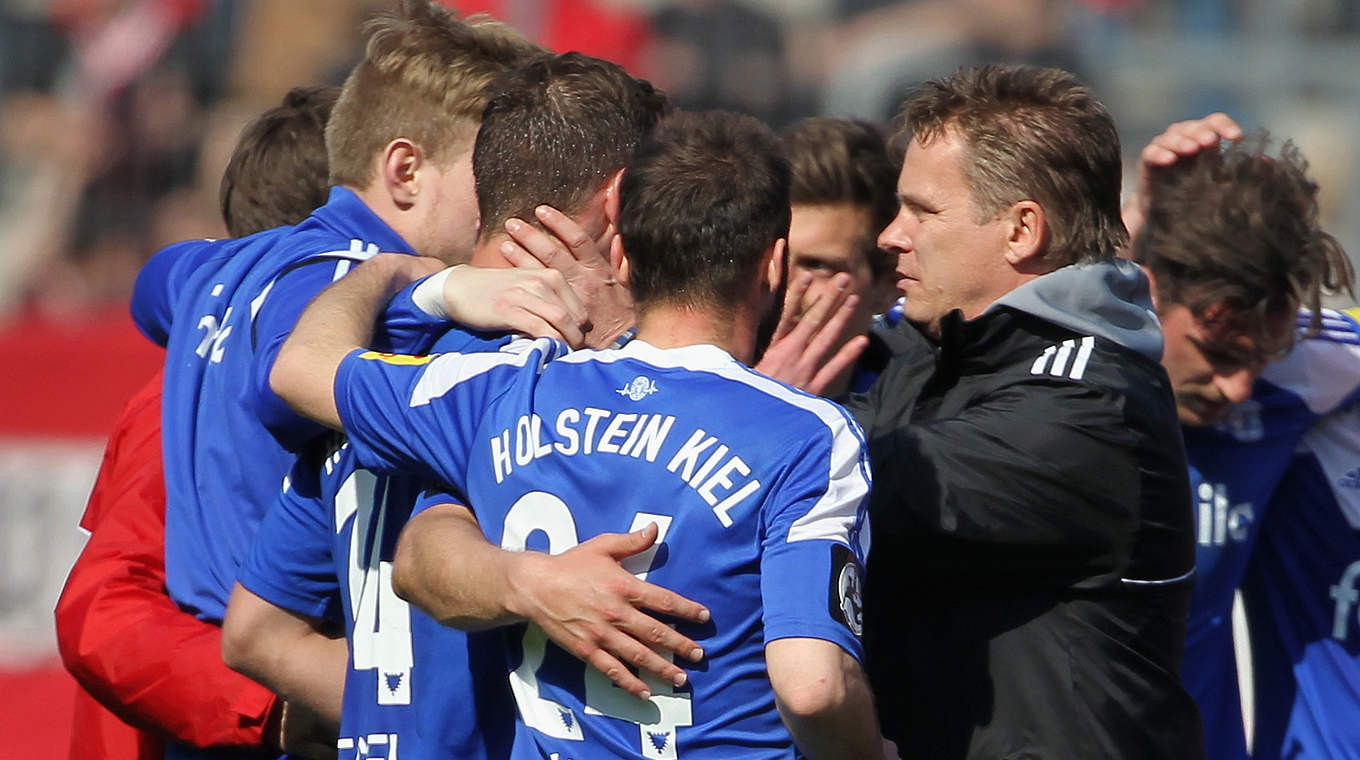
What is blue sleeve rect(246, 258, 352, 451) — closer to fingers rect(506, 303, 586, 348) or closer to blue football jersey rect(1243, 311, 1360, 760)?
fingers rect(506, 303, 586, 348)

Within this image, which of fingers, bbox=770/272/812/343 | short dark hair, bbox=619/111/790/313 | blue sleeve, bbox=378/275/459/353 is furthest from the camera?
fingers, bbox=770/272/812/343

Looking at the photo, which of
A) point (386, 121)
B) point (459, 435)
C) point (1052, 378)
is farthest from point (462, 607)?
A: point (386, 121)

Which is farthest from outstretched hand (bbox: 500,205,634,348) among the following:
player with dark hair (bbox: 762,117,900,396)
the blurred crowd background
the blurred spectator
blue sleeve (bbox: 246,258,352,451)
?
the blurred spectator

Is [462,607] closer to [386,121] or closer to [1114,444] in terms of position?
[1114,444]

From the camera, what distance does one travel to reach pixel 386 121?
3.15 meters

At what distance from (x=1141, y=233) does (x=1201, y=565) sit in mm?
785

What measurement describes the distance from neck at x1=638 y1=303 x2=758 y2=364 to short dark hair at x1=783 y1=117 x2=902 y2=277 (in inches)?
63.6

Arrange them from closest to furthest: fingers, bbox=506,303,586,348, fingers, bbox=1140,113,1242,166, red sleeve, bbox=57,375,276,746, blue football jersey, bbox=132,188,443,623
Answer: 1. fingers, bbox=506,303,586,348
2. blue football jersey, bbox=132,188,443,623
3. red sleeve, bbox=57,375,276,746
4. fingers, bbox=1140,113,1242,166

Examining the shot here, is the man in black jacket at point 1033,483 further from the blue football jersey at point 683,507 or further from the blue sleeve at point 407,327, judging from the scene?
the blue sleeve at point 407,327

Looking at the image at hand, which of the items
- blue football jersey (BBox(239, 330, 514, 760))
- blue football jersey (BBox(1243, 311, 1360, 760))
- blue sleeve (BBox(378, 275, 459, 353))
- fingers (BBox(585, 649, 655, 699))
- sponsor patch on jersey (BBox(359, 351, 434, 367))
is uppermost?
sponsor patch on jersey (BBox(359, 351, 434, 367))

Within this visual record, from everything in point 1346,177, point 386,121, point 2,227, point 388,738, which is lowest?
point 2,227

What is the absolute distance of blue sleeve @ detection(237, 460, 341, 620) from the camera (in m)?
2.74

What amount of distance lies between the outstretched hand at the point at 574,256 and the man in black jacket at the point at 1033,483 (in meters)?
0.49

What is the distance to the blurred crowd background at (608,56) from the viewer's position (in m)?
8.29
